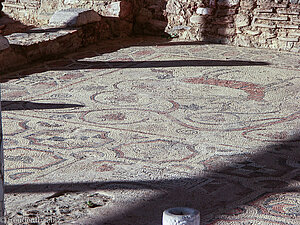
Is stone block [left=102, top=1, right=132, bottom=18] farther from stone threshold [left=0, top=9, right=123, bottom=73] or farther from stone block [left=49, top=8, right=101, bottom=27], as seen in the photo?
stone block [left=49, top=8, right=101, bottom=27]

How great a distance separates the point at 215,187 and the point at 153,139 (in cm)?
106

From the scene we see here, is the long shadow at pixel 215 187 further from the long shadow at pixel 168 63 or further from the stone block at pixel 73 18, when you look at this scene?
the stone block at pixel 73 18

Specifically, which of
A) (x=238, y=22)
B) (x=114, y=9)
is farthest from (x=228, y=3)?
(x=114, y=9)

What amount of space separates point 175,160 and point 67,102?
1910 mm

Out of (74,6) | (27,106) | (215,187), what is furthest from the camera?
(74,6)

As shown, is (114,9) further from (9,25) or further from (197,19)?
(9,25)

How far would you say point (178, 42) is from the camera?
8.78 meters

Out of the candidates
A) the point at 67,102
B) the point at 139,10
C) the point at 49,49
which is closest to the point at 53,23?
the point at 49,49

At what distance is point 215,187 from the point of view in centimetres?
328

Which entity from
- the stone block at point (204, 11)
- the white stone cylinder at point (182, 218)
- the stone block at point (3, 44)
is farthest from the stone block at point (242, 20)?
the white stone cylinder at point (182, 218)

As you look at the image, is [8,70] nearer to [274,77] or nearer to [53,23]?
[53,23]

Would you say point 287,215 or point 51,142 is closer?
point 287,215

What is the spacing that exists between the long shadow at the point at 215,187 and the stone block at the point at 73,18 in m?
5.05

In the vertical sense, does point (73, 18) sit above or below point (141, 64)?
above
